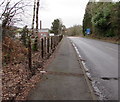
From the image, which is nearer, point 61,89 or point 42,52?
point 61,89

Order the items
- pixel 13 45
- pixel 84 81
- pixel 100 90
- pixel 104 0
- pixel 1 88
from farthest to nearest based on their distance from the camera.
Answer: pixel 104 0
pixel 13 45
pixel 84 81
pixel 100 90
pixel 1 88

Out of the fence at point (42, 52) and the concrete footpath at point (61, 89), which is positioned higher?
the fence at point (42, 52)

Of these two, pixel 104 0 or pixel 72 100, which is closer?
pixel 72 100

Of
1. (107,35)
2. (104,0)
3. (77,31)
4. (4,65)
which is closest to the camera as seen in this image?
(4,65)

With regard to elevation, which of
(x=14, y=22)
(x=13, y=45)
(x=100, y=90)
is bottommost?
(x=100, y=90)

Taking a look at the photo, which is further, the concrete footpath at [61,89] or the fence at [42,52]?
the fence at [42,52]

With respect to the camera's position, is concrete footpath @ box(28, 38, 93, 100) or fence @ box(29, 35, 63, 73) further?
fence @ box(29, 35, 63, 73)

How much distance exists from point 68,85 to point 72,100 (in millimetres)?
1343

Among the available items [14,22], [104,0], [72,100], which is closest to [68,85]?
[72,100]

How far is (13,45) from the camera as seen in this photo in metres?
8.57

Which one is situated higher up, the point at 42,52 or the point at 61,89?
the point at 42,52

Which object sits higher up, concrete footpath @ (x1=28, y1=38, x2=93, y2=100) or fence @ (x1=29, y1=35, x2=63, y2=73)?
fence @ (x1=29, y1=35, x2=63, y2=73)

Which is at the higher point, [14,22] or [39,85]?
[14,22]

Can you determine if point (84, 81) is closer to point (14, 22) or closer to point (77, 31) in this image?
Answer: point (14, 22)
